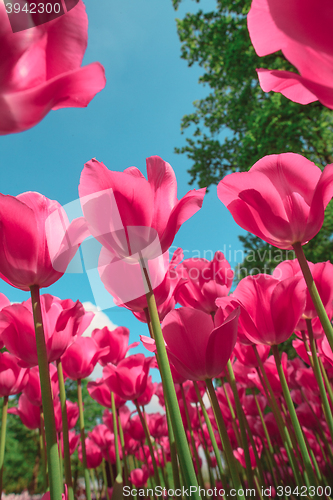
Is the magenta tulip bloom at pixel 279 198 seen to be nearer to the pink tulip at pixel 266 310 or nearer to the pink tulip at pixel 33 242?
the pink tulip at pixel 266 310

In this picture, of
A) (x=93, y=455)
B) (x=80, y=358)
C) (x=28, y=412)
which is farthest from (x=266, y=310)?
(x=93, y=455)

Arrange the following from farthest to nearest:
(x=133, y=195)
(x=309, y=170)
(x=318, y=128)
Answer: (x=318, y=128)
(x=309, y=170)
(x=133, y=195)

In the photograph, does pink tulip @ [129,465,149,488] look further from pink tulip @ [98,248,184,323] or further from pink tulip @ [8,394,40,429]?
pink tulip @ [98,248,184,323]

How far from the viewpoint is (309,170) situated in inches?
28.8

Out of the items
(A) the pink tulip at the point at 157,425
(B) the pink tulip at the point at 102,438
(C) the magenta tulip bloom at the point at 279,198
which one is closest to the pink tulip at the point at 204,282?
(C) the magenta tulip bloom at the point at 279,198

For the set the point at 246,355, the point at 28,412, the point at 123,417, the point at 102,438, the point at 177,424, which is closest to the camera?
the point at 177,424

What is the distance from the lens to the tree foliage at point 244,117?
7090mm

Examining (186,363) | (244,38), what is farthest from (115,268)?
(244,38)

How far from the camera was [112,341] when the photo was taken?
1.71 m

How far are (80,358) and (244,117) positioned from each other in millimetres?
8375

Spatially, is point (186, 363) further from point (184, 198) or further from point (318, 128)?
point (318, 128)

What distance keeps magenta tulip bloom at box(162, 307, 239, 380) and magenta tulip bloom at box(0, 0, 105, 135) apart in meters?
0.54

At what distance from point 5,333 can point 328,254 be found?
7536mm

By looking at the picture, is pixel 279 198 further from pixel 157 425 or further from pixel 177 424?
pixel 157 425
